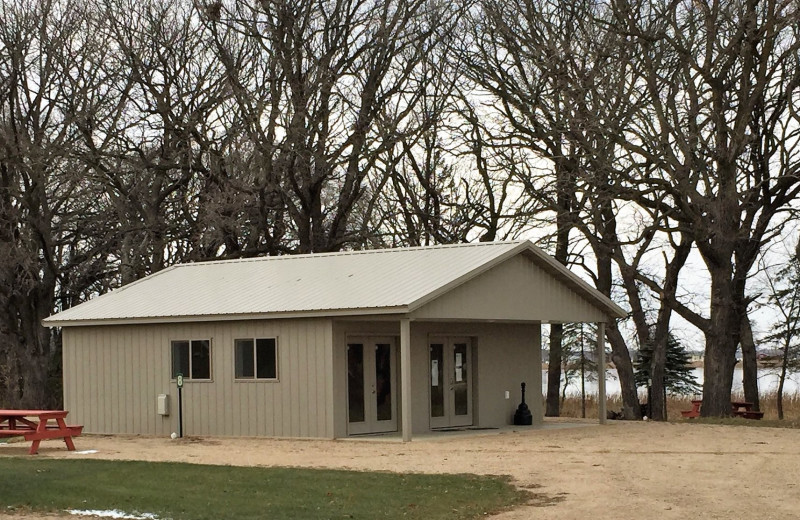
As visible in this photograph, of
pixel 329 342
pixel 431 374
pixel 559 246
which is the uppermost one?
pixel 559 246

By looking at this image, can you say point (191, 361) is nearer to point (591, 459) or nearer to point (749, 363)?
point (591, 459)

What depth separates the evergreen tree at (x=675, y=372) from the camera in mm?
47438

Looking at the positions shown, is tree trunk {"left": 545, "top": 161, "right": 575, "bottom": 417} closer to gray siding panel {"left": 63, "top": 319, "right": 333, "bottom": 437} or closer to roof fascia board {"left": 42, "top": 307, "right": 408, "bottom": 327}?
roof fascia board {"left": 42, "top": 307, "right": 408, "bottom": 327}

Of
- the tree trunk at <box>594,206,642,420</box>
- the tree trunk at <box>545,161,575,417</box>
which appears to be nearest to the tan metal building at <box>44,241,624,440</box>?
the tree trunk at <box>545,161,575,417</box>

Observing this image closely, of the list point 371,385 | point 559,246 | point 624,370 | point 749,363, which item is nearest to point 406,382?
point 371,385

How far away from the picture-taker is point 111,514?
12711 mm

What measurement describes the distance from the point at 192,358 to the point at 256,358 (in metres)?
1.62

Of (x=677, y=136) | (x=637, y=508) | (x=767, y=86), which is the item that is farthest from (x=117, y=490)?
(x=767, y=86)

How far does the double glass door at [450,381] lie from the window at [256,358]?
3.34 m

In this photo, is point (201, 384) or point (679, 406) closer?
point (201, 384)

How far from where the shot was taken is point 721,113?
26.5m

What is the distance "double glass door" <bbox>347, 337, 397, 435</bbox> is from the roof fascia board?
48.9 inches

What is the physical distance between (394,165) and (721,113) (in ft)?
40.0

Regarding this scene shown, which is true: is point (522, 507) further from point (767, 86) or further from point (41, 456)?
point (767, 86)
